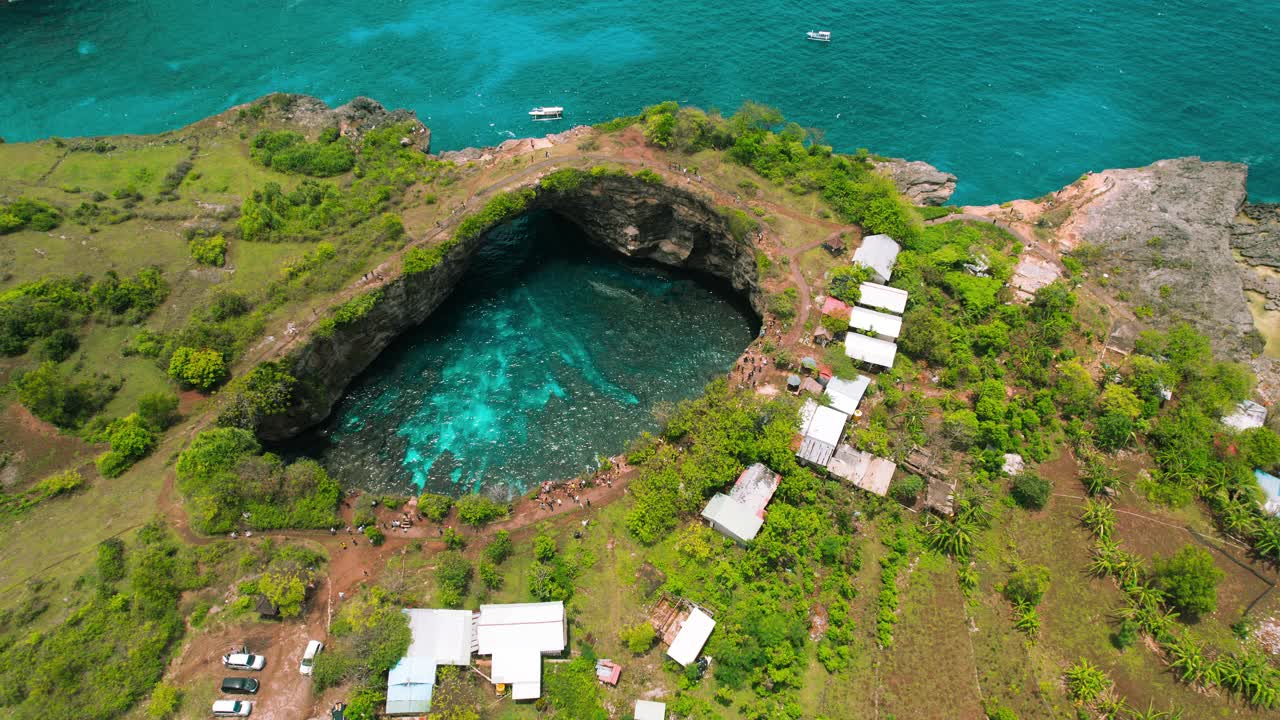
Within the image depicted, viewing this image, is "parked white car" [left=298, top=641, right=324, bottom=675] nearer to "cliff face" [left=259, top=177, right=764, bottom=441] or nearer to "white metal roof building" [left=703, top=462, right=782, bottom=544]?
"cliff face" [left=259, top=177, right=764, bottom=441]

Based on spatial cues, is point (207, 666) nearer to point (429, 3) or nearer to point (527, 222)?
point (527, 222)

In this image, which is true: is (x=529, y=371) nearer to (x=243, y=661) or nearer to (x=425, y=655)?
(x=425, y=655)

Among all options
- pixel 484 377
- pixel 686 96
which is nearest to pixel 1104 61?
pixel 686 96

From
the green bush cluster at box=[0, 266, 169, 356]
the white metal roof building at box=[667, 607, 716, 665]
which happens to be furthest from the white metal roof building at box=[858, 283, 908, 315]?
the green bush cluster at box=[0, 266, 169, 356]

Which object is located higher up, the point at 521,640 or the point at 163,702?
the point at 521,640

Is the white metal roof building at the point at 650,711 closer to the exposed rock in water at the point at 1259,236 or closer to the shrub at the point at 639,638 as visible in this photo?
the shrub at the point at 639,638

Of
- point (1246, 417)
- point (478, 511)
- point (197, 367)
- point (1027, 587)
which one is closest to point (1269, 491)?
point (1246, 417)

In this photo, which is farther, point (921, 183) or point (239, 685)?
point (921, 183)
